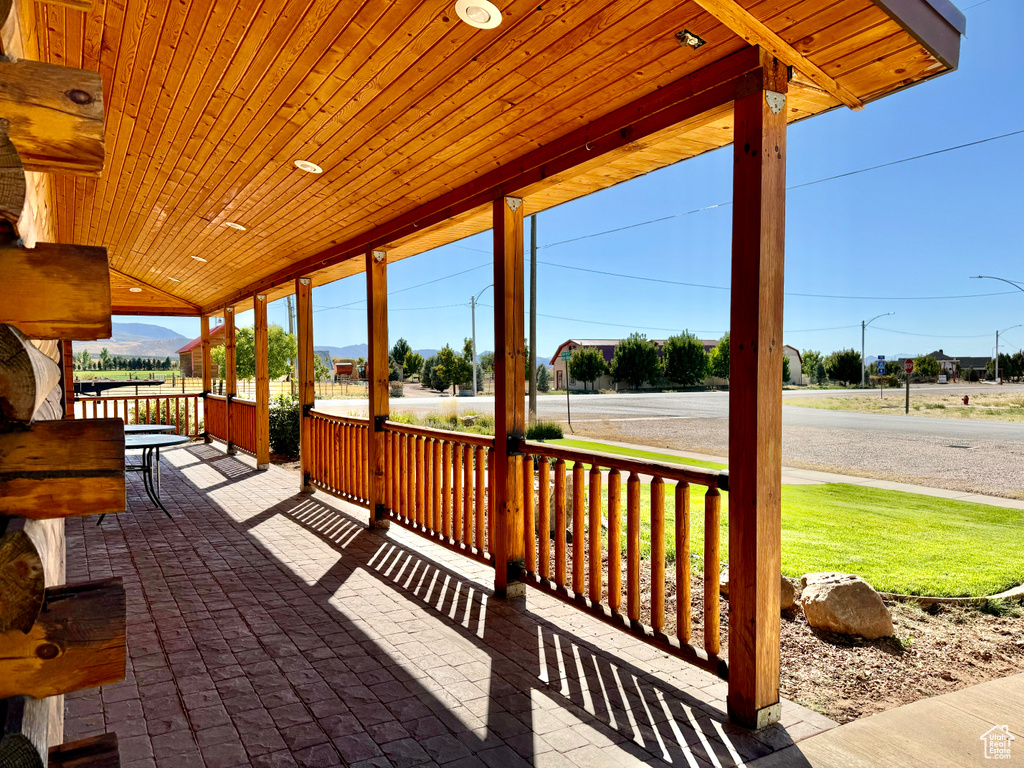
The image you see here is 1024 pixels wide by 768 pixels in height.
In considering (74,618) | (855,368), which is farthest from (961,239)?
(74,618)

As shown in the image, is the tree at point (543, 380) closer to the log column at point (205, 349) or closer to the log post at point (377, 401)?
the log column at point (205, 349)

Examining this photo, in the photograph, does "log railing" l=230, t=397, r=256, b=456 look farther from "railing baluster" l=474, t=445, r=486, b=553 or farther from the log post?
"railing baluster" l=474, t=445, r=486, b=553

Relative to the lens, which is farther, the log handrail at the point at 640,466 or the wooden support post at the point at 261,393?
the wooden support post at the point at 261,393

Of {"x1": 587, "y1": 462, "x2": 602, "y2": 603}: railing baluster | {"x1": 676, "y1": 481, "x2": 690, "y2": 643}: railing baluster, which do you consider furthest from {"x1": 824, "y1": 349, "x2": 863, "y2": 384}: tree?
{"x1": 676, "y1": 481, "x2": 690, "y2": 643}: railing baluster

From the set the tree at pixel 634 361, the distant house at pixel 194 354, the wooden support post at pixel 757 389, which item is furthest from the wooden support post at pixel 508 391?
the tree at pixel 634 361

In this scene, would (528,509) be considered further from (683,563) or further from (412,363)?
(412,363)

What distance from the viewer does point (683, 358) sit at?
46.8m

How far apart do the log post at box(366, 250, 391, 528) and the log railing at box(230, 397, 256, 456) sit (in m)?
4.29

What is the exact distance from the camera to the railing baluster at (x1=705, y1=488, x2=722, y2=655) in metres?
2.50

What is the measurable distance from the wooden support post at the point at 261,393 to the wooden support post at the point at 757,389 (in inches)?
286

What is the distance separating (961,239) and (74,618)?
50540mm

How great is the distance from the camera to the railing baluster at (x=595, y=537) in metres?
3.09

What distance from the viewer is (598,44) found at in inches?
87.7

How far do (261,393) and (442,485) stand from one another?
474cm
